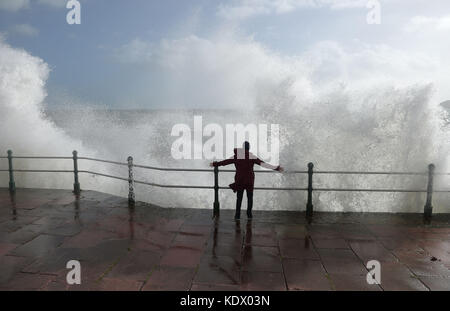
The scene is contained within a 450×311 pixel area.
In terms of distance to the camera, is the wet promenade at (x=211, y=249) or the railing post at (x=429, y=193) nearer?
the wet promenade at (x=211, y=249)

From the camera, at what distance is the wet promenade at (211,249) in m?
4.06

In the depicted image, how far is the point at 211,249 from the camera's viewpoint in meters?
A: 5.08

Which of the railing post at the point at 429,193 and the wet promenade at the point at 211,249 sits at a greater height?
the railing post at the point at 429,193

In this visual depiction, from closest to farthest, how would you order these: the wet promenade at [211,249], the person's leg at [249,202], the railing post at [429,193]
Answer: the wet promenade at [211,249], the railing post at [429,193], the person's leg at [249,202]

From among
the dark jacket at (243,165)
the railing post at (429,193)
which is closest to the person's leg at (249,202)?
the dark jacket at (243,165)

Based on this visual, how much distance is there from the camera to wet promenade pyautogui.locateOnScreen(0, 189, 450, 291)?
4.06 metres

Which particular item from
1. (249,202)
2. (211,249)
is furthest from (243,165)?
(211,249)

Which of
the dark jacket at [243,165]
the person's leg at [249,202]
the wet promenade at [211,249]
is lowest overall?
the wet promenade at [211,249]

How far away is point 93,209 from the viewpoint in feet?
23.5

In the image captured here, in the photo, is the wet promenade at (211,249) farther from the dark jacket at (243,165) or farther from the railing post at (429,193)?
the dark jacket at (243,165)

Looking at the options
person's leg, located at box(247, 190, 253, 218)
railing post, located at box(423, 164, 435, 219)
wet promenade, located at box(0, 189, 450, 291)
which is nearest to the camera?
wet promenade, located at box(0, 189, 450, 291)

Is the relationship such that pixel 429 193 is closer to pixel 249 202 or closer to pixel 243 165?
pixel 249 202

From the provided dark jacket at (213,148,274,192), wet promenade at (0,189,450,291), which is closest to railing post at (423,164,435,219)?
wet promenade at (0,189,450,291)

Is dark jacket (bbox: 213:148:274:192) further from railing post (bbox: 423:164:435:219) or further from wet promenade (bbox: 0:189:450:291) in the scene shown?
railing post (bbox: 423:164:435:219)
